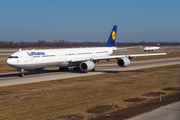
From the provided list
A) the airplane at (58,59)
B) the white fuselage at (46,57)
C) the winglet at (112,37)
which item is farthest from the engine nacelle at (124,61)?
the winglet at (112,37)

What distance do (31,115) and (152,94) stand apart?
40.7 ft

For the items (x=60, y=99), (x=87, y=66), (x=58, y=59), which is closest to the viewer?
(x=60, y=99)

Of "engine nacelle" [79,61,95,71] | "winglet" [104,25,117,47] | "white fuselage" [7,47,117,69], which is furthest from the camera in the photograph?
"winglet" [104,25,117,47]

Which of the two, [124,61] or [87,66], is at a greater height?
[124,61]

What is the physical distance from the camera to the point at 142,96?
21078mm

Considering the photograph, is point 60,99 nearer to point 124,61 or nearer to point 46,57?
point 46,57

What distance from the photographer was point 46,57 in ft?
120

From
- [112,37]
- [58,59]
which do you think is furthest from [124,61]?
[112,37]

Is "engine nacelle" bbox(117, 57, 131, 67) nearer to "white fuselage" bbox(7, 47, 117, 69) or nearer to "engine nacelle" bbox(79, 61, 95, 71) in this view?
"engine nacelle" bbox(79, 61, 95, 71)

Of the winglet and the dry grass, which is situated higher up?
the winglet

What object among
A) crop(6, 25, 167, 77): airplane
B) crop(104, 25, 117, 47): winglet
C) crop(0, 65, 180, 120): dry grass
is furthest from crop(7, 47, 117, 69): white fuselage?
crop(0, 65, 180, 120): dry grass

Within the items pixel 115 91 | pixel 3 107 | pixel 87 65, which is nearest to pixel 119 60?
pixel 87 65

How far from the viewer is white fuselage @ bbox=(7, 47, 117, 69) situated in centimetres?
3328

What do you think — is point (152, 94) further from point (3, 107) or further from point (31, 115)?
point (3, 107)
